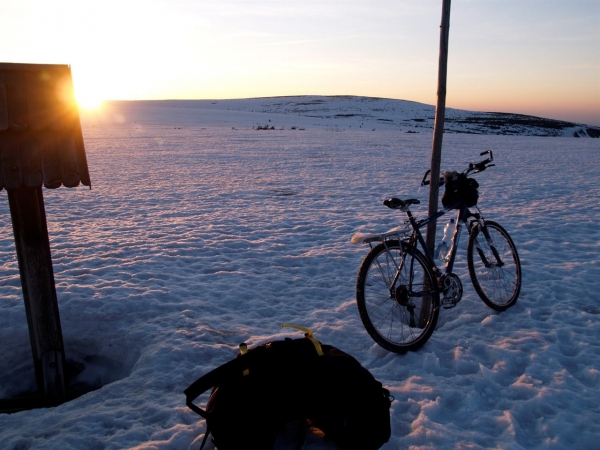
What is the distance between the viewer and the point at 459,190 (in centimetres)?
473

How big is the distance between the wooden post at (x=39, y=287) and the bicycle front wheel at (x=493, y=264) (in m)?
3.85

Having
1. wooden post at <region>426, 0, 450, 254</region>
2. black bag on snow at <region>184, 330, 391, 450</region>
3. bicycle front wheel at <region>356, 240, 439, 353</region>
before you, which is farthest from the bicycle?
black bag on snow at <region>184, 330, 391, 450</region>

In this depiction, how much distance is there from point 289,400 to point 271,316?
2262 millimetres

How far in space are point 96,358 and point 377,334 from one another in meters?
2.70

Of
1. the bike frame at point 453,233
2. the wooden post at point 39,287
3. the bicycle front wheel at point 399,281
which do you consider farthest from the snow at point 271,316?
the bike frame at point 453,233

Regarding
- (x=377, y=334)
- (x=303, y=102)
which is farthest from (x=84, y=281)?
(x=303, y=102)

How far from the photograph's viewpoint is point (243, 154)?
21.8m

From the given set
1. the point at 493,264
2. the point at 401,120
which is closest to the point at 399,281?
the point at 493,264

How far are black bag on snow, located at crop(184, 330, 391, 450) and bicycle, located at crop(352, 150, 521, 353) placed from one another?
3.48 ft

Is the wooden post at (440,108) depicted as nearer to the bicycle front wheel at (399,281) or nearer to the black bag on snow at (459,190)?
the black bag on snow at (459,190)

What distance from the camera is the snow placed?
128 inches

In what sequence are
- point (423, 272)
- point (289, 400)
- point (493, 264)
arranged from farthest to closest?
point (493, 264), point (423, 272), point (289, 400)

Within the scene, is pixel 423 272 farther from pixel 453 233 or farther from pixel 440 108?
pixel 440 108

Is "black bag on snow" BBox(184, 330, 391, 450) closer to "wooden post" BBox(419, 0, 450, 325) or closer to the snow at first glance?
the snow
